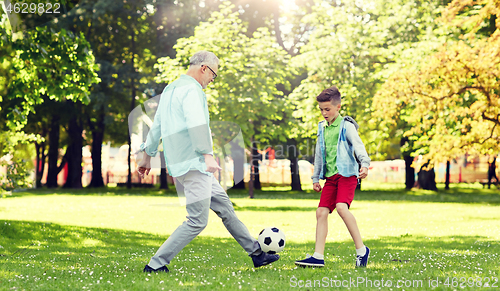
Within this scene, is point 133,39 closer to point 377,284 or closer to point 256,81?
point 256,81

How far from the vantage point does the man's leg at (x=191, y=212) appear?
5.22 meters

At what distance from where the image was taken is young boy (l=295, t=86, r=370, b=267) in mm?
5758

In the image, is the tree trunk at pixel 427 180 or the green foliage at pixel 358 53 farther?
the tree trunk at pixel 427 180

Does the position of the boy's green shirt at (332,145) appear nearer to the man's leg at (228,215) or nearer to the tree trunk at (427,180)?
the man's leg at (228,215)

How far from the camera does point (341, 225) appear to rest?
13602 millimetres

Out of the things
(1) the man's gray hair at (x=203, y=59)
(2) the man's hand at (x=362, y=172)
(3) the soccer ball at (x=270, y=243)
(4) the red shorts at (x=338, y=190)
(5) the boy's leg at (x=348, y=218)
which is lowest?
(3) the soccer ball at (x=270, y=243)

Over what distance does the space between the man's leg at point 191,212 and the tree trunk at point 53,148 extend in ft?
109

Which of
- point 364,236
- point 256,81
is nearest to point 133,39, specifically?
point 256,81

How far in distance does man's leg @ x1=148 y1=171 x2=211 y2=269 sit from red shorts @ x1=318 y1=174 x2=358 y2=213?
149 centimetres

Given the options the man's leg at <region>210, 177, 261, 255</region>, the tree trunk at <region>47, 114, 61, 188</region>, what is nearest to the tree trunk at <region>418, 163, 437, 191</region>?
the tree trunk at <region>47, 114, 61, 188</region>

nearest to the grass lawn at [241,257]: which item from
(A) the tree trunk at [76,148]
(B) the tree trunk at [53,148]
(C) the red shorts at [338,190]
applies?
(C) the red shorts at [338,190]

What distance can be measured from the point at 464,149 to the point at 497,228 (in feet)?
20.3

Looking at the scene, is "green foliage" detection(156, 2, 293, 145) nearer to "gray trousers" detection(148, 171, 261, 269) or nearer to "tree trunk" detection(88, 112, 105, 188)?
"gray trousers" detection(148, 171, 261, 269)

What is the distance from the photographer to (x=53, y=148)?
125 feet
